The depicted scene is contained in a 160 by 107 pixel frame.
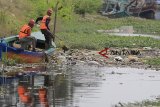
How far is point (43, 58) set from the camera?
1086 inches

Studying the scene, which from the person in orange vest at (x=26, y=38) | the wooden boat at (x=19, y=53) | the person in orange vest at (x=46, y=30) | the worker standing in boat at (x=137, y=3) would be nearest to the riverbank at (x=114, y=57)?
the person in orange vest at (x=46, y=30)

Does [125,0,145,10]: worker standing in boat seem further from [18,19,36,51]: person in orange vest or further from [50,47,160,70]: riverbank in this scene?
[18,19,36,51]: person in orange vest

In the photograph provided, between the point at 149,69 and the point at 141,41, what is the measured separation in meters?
13.3

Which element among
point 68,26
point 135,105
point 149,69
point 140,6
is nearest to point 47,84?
point 135,105

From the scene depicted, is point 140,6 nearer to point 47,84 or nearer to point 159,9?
point 159,9

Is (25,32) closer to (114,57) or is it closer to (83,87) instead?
(114,57)

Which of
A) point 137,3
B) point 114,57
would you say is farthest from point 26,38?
point 137,3

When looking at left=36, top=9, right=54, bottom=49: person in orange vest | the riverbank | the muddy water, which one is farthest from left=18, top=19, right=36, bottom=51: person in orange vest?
the riverbank

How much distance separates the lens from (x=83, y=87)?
21219 millimetres

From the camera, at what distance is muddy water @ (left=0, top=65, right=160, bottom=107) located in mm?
18156

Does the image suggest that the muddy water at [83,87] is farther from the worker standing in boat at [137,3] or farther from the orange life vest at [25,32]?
the worker standing in boat at [137,3]

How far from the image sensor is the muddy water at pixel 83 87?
18156mm

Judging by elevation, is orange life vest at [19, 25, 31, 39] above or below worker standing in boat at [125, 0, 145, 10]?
below

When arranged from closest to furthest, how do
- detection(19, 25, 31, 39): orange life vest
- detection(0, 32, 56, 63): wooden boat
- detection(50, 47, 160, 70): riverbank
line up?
1. detection(0, 32, 56, 63): wooden boat
2. detection(19, 25, 31, 39): orange life vest
3. detection(50, 47, 160, 70): riverbank
